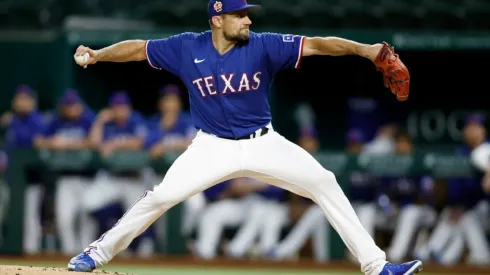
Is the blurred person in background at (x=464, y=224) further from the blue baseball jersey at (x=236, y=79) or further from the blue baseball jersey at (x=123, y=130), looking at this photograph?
the blue baseball jersey at (x=236, y=79)

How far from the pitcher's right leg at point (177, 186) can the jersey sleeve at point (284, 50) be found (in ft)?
1.77

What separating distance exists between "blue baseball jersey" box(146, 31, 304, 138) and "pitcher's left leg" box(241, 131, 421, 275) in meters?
0.21

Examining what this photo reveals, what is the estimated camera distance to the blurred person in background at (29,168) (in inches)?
395

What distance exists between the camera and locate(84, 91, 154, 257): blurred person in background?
9984 millimetres

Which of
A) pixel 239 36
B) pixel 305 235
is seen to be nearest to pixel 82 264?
pixel 239 36

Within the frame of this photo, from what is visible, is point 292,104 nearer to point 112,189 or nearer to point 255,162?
point 112,189

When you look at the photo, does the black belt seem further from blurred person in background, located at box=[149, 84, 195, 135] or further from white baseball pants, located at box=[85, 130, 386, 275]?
blurred person in background, located at box=[149, 84, 195, 135]

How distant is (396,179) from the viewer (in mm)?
10070

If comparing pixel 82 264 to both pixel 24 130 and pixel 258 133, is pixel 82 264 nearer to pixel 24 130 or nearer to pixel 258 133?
pixel 258 133

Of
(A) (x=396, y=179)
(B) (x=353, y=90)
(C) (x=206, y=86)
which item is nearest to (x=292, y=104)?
(B) (x=353, y=90)

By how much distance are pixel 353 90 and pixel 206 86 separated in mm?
7686

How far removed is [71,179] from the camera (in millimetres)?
10047

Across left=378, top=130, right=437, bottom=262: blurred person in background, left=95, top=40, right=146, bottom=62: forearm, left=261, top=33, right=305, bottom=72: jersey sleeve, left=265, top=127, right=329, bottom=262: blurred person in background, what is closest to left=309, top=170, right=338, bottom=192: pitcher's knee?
left=261, top=33, right=305, bottom=72: jersey sleeve

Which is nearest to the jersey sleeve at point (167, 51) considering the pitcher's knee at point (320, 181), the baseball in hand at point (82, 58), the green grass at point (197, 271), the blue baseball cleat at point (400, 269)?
the baseball in hand at point (82, 58)
